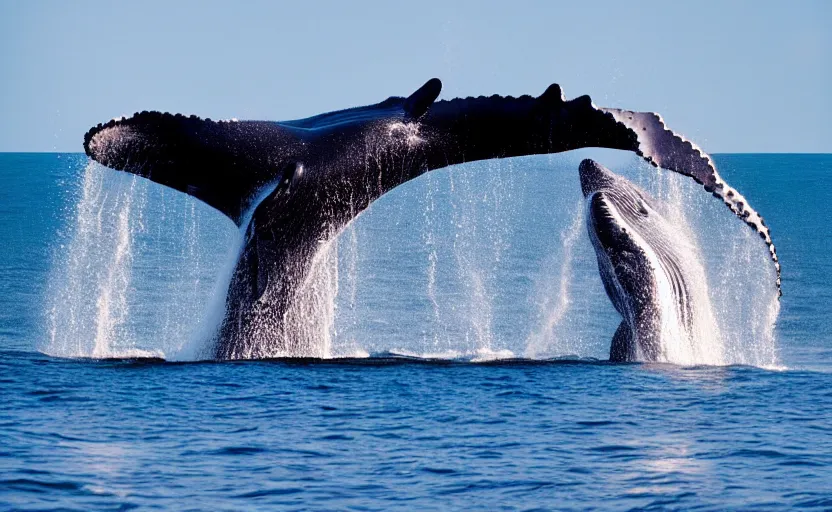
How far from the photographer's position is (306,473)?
11781 mm

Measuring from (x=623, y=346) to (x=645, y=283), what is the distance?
2.84 feet

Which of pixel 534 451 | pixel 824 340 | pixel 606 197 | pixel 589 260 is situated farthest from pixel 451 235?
pixel 534 451

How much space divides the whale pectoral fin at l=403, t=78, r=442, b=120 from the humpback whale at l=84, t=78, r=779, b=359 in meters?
0.01

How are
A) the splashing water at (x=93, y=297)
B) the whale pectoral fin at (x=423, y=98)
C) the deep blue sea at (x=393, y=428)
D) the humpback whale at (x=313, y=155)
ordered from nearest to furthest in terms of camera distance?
the deep blue sea at (x=393, y=428), the humpback whale at (x=313, y=155), the whale pectoral fin at (x=423, y=98), the splashing water at (x=93, y=297)

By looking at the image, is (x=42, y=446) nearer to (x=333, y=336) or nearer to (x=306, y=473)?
(x=306, y=473)

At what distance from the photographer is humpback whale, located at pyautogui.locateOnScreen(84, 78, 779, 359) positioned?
50.0ft

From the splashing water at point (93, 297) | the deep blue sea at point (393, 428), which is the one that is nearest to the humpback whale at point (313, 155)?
the deep blue sea at point (393, 428)

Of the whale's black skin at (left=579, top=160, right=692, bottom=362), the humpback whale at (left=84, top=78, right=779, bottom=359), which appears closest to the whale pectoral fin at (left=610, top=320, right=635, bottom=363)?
the whale's black skin at (left=579, top=160, right=692, bottom=362)

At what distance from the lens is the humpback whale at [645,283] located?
17.8 m

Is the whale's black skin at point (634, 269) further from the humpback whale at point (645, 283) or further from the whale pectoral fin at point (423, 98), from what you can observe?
the whale pectoral fin at point (423, 98)

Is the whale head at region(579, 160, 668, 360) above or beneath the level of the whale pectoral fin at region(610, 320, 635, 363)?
above

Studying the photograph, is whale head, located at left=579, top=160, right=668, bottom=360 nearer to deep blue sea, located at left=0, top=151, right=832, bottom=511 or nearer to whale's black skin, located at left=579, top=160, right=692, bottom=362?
whale's black skin, located at left=579, top=160, right=692, bottom=362

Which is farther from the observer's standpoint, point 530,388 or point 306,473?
point 530,388

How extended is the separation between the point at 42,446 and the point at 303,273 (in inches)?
180
